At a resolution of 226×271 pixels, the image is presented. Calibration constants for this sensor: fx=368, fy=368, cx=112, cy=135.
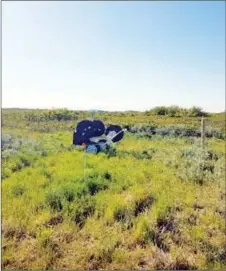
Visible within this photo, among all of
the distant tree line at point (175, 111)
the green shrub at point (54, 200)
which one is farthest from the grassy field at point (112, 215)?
the distant tree line at point (175, 111)

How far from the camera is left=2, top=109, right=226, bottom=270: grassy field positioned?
3.52 meters

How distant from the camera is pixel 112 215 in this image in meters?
4.44

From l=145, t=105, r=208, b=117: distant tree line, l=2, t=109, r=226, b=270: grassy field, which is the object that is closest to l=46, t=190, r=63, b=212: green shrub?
l=2, t=109, r=226, b=270: grassy field

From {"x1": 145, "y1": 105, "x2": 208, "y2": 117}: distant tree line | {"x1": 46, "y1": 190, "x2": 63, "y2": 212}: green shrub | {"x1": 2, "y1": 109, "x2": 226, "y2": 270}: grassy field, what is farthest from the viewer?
{"x1": 145, "y1": 105, "x2": 208, "y2": 117}: distant tree line

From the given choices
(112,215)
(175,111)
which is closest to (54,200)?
(112,215)

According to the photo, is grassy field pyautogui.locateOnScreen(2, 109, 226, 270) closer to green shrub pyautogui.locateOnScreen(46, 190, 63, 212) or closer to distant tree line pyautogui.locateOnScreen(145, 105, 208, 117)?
green shrub pyautogui.locateOnScreen(46, 190, 63, 212)

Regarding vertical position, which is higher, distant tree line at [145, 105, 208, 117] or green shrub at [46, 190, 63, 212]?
distant tree line at [145, 105, 208, 117]

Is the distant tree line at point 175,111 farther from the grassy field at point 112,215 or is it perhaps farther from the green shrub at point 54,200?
A: the green shrub at point 54,200

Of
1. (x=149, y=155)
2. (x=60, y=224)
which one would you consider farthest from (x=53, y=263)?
(x=149, y=155)

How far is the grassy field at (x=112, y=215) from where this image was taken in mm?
3520

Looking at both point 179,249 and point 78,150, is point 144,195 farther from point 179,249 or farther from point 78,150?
point 78,150

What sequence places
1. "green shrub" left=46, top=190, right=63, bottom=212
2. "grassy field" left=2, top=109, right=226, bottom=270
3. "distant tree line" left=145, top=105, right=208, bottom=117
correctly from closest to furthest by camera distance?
"grassy field" left=2, top=109, right=226, bottom=270 < "green shrub" left=46, top=190, right=63, bottom=212 < "distant tree line" left=145, top=105, right=208, bottom=117

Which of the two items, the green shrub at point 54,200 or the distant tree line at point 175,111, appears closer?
the green shrub at point 54,200

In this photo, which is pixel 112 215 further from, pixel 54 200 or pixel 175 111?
pixel 175 111
